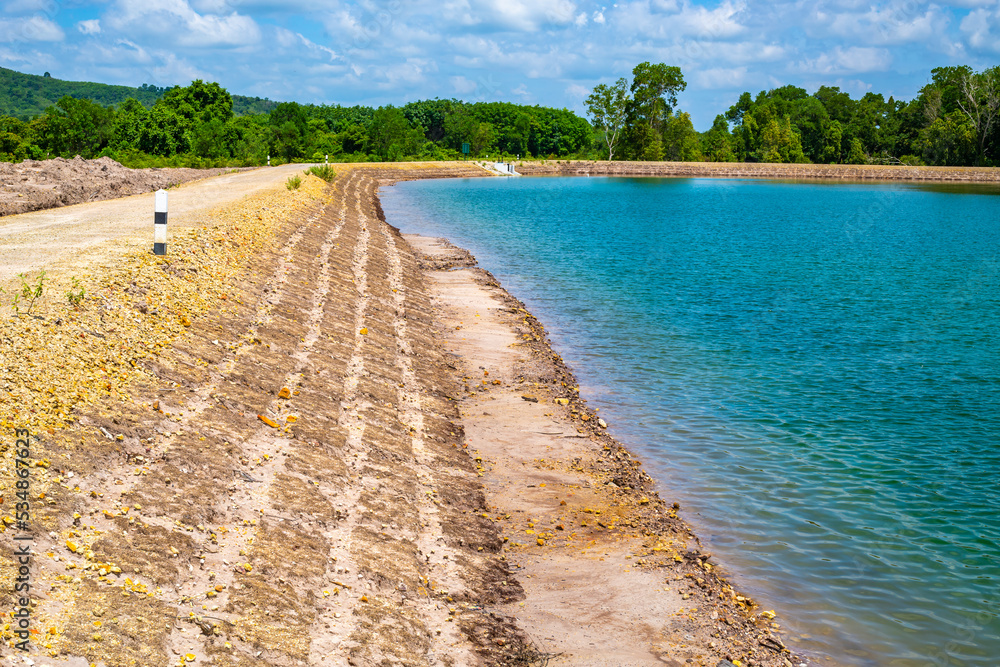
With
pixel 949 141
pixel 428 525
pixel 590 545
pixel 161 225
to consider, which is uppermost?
pixel 949 141

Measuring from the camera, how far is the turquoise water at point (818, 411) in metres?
10.4

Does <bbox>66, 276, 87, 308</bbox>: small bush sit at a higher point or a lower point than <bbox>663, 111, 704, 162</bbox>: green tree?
lower

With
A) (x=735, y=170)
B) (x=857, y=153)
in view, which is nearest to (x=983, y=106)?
(x=857, y=153)

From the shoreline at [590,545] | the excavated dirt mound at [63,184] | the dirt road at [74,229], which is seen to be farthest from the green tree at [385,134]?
the shoreline at [590,545]

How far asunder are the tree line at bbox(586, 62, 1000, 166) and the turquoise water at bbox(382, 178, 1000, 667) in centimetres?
13392

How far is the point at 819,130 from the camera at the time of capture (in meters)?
184

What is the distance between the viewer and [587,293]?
107 feet

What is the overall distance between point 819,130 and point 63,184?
594ft

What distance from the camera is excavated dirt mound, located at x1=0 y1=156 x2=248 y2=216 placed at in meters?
29.4

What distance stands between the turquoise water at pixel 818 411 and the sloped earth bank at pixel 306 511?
4.25 ft

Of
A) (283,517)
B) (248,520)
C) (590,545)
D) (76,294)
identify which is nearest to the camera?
(248,520)

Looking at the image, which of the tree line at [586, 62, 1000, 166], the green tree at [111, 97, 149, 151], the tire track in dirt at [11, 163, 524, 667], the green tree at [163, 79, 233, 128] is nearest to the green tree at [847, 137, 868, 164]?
the tree line at [586, 62, 1000, 166]

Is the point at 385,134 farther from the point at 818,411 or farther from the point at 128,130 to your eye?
the point at 818,411

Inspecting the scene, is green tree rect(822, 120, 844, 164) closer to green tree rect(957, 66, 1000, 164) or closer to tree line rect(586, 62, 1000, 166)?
tree line rect(586, 62, 1000, 166)
